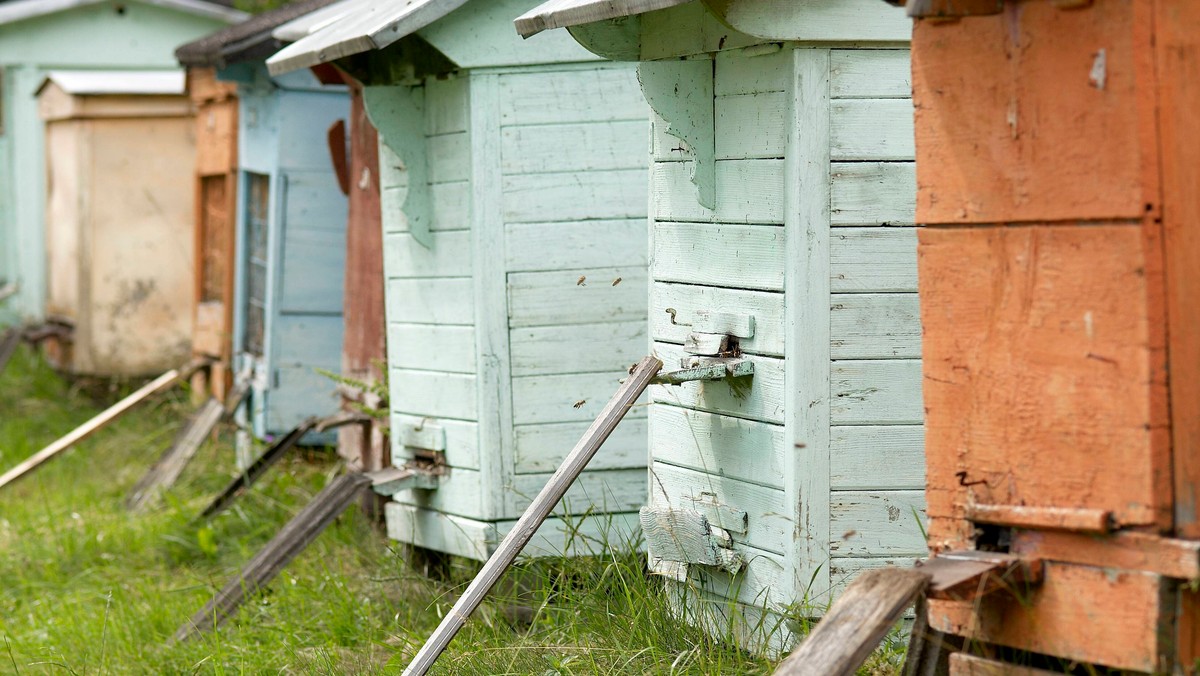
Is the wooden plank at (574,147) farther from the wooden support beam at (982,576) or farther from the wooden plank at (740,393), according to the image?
the wooden support beam at (982,576)

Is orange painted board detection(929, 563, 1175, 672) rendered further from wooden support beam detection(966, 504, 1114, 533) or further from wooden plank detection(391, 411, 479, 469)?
wooden plank detection(391, 411, 479, 469)

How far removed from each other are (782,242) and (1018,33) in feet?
4.65

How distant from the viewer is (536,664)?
167 inches

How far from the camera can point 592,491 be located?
5453mm

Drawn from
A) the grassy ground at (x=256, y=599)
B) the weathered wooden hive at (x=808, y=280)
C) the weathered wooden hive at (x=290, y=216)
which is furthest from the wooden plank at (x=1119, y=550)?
the weathered wooden hive at (x=290, y=216)

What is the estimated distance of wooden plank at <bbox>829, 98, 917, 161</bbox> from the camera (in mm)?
3955

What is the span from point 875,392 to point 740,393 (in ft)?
1.30

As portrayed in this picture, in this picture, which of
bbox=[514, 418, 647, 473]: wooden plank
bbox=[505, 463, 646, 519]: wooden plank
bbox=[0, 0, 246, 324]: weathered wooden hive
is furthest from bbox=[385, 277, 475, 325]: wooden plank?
bbox=[0, 0, 246, 324]: weathered wooden hive

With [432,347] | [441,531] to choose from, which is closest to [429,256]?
[432,347]

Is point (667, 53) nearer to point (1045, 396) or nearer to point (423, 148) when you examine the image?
point (423, 148)

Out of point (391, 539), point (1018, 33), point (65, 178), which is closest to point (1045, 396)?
point (1018, 33)

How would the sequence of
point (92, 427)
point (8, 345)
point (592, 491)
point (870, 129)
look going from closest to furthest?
point (870, 129), point (592, 491), point (92, 427), point (8, 345)

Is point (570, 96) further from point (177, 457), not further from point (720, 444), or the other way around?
point (177, 457)

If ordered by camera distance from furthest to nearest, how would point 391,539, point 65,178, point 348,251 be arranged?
point 65,178
point 348,251
point 391,539
